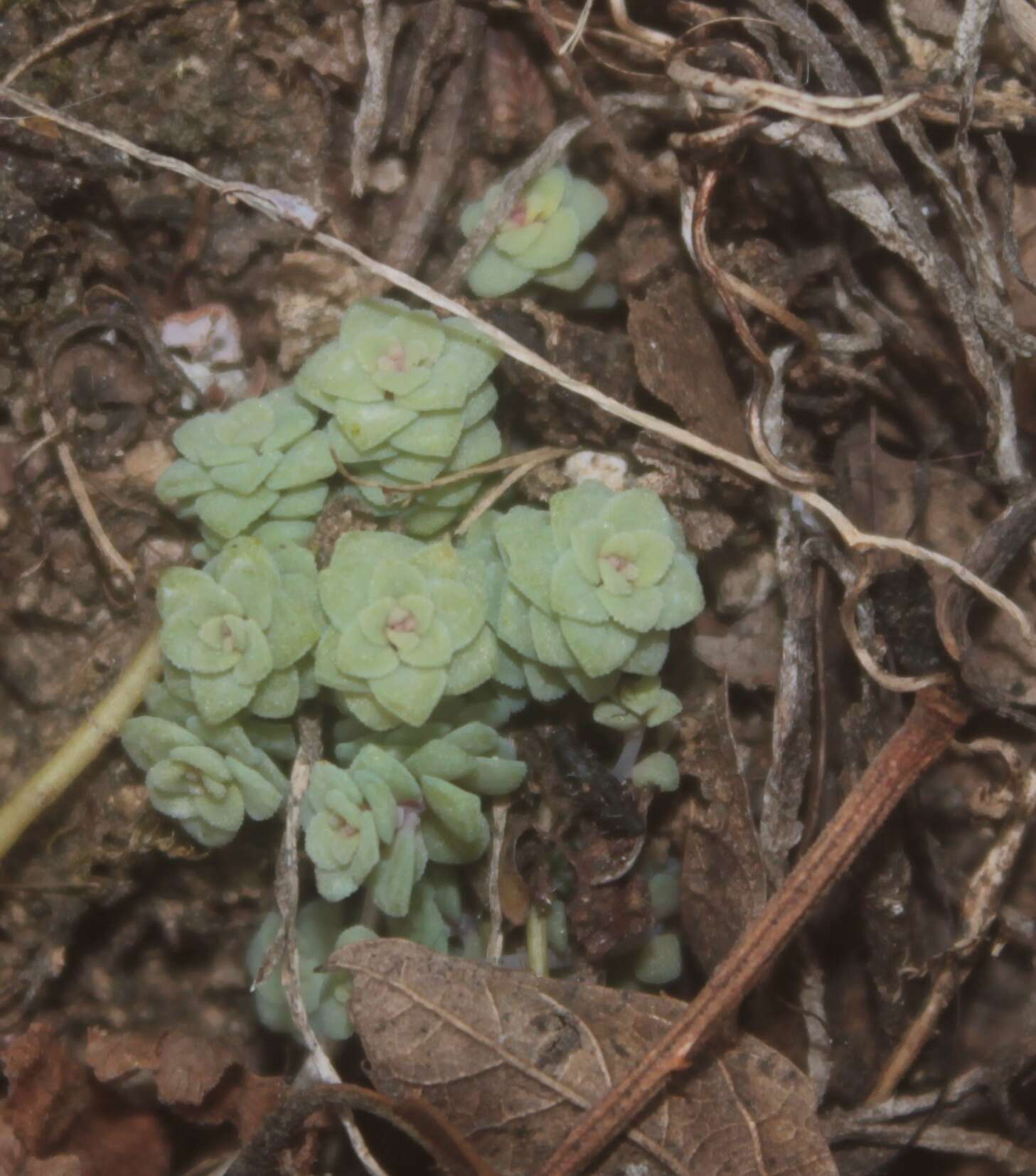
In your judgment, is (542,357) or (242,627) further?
(542,357)

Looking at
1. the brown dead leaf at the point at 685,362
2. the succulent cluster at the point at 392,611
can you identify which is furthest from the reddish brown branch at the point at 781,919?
the brown dead leaf at the point at 685,362

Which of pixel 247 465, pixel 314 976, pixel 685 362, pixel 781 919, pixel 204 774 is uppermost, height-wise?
pixel 685 362

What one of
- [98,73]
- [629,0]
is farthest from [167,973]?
[629,0]

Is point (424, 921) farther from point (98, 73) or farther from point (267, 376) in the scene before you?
point (98, 73)

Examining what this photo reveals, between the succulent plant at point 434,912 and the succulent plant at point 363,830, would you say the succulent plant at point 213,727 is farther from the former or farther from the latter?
the succulent plant at point 434,912

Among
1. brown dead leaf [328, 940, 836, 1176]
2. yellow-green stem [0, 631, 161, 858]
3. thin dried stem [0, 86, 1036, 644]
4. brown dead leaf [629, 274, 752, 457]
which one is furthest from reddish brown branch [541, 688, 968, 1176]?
yellow-green stem [0, 631, 161, 858]

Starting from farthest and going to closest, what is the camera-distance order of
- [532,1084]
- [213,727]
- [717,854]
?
[717,854] → [213,727] → [532,1084]

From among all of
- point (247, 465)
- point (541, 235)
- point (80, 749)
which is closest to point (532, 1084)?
point (80, 749)

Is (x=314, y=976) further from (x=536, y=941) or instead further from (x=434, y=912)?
(x=536, y=941)
